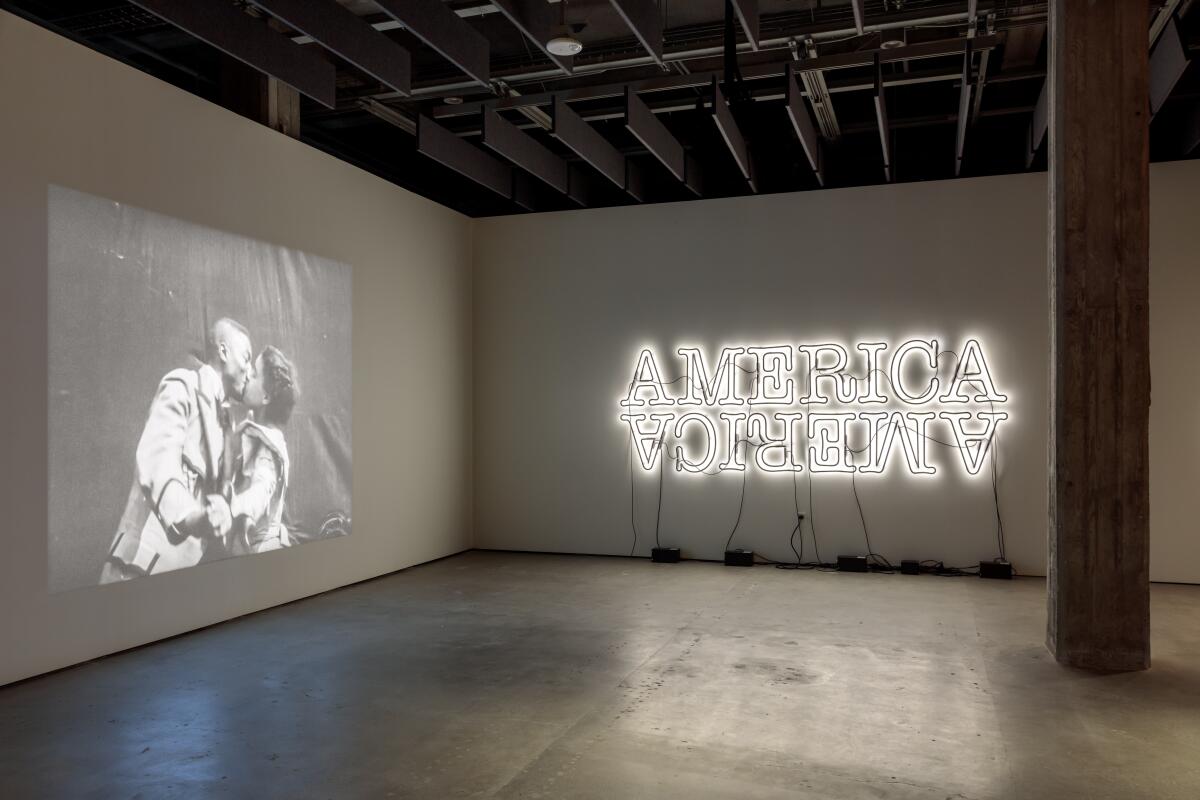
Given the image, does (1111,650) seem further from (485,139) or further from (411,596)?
(485,139)

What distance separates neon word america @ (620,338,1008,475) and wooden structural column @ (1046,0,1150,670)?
121 inches

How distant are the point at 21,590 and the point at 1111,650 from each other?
572cm

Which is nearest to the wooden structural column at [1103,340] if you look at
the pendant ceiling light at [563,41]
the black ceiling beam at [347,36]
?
the pendant ceiling light at [563,41]

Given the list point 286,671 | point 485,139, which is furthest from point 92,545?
point 485,139

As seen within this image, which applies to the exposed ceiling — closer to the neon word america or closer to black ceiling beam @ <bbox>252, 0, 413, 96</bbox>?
black ceiling beam @ <bbox>252, 0, 413, 96</bbox>

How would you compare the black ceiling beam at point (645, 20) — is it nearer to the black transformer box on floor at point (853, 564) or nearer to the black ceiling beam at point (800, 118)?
the black ceiling beam at point (800, 118)

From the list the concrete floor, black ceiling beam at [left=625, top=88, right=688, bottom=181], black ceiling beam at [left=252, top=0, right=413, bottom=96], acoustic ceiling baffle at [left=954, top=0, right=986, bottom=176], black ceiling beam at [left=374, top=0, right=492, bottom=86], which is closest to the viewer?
the concrete floor

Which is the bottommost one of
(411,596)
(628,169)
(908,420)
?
(411,596)

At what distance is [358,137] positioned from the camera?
9.26m

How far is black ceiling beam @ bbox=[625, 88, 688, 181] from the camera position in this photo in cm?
685

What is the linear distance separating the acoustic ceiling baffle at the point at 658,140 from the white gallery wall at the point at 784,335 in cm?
49

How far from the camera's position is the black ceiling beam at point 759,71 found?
6.12m

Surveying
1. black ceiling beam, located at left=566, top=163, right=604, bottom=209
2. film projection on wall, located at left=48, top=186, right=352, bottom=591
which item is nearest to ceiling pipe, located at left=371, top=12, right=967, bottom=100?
film projection on wall, located at left=48, top=186, right=352, bottom=591

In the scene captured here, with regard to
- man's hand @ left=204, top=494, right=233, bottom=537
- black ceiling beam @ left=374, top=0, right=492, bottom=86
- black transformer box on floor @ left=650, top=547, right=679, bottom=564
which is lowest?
black transformer box on floor @ left=650, top=547, right=679, bottom=564
